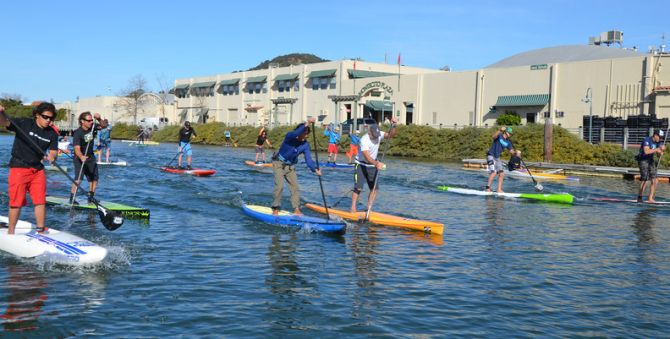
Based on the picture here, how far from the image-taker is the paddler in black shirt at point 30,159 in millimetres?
8695

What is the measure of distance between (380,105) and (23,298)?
54.2 metres

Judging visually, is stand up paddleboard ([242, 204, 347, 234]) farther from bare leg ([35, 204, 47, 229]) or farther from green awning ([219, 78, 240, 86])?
green awning ([219, 78, 240, 86])

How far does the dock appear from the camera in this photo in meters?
27.7

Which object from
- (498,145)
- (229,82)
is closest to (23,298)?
(498,145)

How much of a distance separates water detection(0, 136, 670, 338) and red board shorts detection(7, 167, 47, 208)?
0.87 metres

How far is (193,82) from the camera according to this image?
92812mm

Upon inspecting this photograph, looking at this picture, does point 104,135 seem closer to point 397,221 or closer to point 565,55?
point 397,221

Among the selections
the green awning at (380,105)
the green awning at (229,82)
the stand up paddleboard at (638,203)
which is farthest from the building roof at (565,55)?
the stand up paddleboard at (638,203)

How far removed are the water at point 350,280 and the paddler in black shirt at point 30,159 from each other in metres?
0.85

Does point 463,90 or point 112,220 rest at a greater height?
point 463,90

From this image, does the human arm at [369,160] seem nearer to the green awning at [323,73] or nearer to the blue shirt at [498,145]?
the blue shirt at [498,145]

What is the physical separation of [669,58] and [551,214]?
27958 mm

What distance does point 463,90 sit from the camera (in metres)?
51.6

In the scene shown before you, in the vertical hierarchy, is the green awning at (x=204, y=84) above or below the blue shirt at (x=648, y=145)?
above
